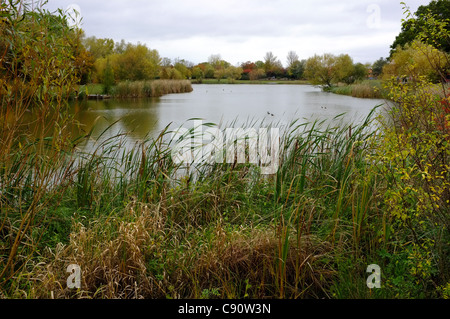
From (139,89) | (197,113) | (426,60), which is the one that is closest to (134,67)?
(139,89)

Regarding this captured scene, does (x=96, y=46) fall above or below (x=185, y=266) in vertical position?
above

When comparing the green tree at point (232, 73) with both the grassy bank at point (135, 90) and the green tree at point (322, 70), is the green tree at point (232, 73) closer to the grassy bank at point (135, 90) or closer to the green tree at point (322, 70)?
the green tree at point (322, 70)

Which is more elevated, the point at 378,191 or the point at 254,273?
the point at 378,191

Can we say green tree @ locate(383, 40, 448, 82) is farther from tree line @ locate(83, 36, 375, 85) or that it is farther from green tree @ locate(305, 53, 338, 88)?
green tree @ locate(305, 53, 338, 88)

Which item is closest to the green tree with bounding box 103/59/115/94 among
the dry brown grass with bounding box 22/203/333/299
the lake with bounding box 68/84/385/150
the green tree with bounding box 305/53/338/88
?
the lake with bounding box 68/84/385/150

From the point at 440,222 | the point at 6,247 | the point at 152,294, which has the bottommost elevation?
the point at 152,294

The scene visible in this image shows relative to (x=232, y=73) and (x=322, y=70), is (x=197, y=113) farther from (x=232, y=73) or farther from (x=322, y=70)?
(x=232, y=73)

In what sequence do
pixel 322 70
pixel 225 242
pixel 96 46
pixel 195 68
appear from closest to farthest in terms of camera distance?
pixel 225 242 → pixel 96 46 → pixel 322 70 → pixel 195 68

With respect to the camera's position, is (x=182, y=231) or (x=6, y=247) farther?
(x=182, y=231)
